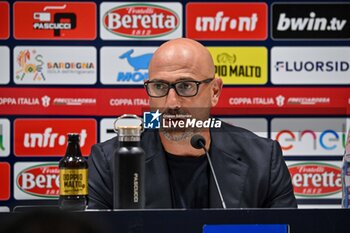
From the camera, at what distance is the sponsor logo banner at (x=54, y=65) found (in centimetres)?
359

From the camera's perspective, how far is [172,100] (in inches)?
74.4

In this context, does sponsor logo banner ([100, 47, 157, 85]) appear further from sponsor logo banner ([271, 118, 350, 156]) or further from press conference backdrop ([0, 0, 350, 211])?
sponsor logo banner ([271, 118, 350, 156])

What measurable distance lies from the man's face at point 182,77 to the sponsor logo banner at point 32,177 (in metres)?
1.66

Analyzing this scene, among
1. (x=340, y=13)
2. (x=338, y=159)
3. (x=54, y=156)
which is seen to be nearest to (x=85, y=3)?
(x=54, y=156)

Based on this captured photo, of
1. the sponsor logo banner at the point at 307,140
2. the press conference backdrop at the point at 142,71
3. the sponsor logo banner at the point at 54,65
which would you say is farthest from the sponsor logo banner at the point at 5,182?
the sponsor logo banner at the point at 307,140

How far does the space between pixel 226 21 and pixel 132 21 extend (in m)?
0.56

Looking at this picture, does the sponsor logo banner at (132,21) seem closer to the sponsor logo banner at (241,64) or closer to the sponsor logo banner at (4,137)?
the sponsor logo banner at (241,64)

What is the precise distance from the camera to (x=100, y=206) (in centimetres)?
176

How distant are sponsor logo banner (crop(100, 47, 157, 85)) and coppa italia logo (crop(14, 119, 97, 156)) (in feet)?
1.12

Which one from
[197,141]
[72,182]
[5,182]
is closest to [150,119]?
[197,141]

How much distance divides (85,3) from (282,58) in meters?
1.22

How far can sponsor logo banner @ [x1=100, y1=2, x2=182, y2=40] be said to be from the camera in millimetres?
3629

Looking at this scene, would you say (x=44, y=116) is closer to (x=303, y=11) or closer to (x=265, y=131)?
(x=265, y=131)

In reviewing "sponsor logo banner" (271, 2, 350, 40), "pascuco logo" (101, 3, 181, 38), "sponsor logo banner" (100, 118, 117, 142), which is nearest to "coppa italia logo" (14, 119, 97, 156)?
"sponsor logo banner" (100, 118, 117, 142)
